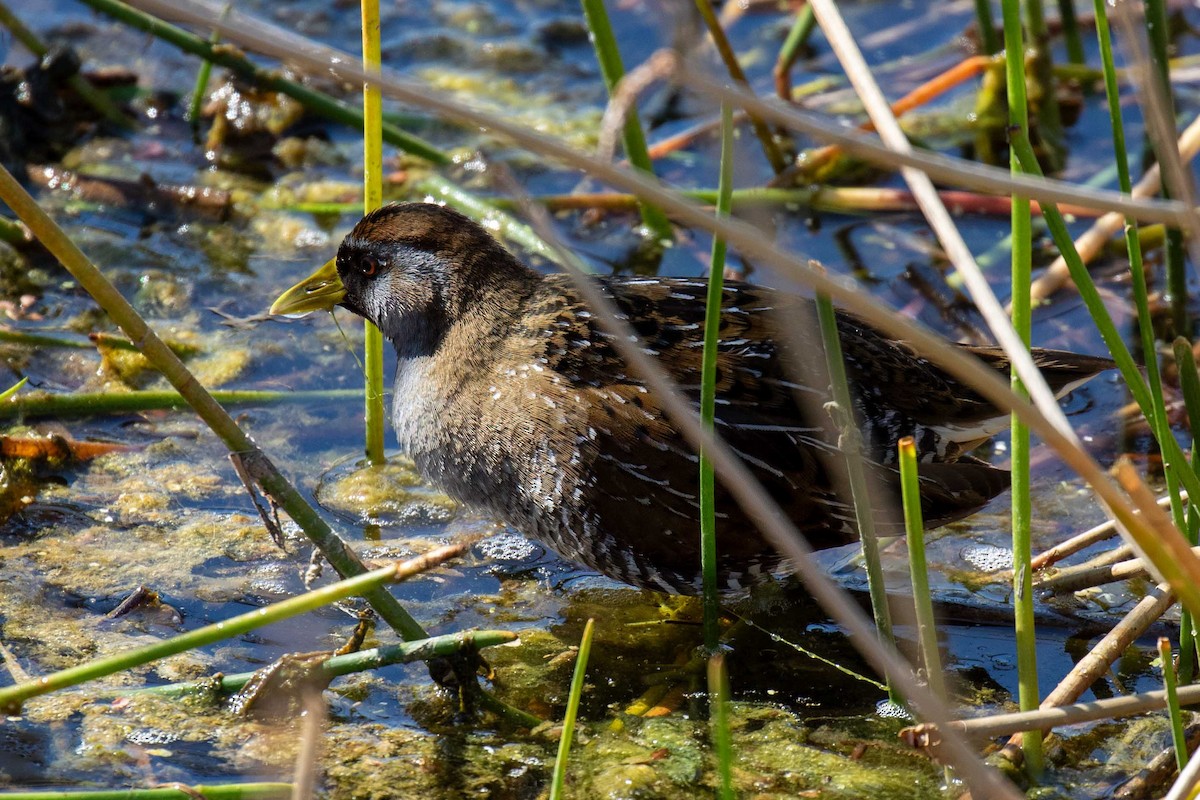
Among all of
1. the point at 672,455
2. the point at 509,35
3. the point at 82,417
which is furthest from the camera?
the point at 509,35

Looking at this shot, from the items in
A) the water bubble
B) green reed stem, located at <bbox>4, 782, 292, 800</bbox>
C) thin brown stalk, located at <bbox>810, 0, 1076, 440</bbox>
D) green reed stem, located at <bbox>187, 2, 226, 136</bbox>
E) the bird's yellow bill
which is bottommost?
the water bubble

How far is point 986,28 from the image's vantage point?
17.2 ft

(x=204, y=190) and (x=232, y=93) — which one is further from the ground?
(x=232, y=93)

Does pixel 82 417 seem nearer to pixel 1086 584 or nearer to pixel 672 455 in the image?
pixel 672 455

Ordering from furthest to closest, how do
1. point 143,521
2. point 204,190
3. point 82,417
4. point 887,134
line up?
point 204,190 < point 82,417 < point 143,521 < point 887,134

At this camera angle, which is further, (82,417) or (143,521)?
(82,417)

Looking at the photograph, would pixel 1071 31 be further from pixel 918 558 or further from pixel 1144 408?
pixel 918 558

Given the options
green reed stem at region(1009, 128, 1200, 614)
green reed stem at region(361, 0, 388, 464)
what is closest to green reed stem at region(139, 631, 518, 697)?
green reed stem at region(1009, 128, 1200, 614)

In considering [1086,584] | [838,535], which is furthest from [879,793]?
[1086,584]

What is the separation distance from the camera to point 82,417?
13.3 ft

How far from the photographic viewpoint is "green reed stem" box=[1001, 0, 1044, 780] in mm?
2279

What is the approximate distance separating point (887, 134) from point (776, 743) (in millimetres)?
1433

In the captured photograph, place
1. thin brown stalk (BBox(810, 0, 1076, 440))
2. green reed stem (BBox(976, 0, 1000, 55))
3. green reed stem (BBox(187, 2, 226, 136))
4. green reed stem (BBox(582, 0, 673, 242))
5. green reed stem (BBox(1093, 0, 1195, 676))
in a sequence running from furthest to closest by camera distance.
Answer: green reed stem (BBox(976, 0, 1000, 55))
green reed stem (BBox(187, 2, 226, 136))
green reed stem (BBox(582, 0, 673, 242))
green reed stem (BBox(1093, 0, 1195, 676))
thin brown stalk (BBox(810, 0, 1076, 440))

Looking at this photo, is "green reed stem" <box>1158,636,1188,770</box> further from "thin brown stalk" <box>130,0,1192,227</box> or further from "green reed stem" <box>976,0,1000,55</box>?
"green reed stem" <box>976,0,1000,55</box>
